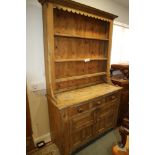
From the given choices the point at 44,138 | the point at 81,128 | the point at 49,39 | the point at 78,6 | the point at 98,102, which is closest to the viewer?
the point at 49,39

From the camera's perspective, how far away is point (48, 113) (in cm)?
201

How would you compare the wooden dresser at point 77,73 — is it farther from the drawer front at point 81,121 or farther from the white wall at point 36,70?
the white wall at point 36,70

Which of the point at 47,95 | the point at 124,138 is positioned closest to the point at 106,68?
the point at 47,95

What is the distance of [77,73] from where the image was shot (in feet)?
6.99

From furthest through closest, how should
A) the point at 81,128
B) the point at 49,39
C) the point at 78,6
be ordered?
the point at 81,128 → the point at 78,6 → the point at 49,39

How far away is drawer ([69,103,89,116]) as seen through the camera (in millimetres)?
1596

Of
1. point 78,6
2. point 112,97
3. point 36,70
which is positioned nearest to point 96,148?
point 112,97

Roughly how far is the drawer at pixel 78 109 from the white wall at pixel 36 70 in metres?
0.58

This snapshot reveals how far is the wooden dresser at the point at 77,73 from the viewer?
5.23ft

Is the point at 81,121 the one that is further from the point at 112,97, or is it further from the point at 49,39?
the point at 49,39

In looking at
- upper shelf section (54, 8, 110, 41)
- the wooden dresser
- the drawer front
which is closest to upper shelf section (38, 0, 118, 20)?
the wooden dresser

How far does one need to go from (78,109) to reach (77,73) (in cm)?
69
